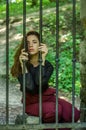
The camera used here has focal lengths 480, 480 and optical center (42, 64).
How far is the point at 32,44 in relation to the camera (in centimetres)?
446

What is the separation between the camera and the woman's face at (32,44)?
174 inches

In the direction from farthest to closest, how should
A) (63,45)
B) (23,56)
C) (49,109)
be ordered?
(63,45)
(49,109)
(23,56)

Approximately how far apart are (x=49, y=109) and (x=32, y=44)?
62 centimetres

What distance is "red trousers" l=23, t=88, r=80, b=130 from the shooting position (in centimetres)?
436

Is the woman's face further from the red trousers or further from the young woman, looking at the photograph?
the red trousers

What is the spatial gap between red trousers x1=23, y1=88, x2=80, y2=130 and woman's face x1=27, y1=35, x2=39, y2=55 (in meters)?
0.41

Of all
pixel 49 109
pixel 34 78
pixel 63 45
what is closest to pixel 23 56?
pixel 34 78

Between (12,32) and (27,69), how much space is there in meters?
8.33

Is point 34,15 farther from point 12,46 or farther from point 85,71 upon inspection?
point 85,71

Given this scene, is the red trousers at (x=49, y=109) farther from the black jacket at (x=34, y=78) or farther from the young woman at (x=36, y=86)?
the black jacket at (x=34, y=78)

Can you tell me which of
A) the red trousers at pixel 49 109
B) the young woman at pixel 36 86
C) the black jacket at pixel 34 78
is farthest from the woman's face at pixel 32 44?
the red trousers at pixel 49 109

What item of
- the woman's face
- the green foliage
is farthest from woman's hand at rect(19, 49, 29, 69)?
the green foliage

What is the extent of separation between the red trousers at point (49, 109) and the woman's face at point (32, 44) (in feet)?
1.34

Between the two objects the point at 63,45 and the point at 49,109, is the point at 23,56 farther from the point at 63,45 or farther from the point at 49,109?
the point at 63,45
